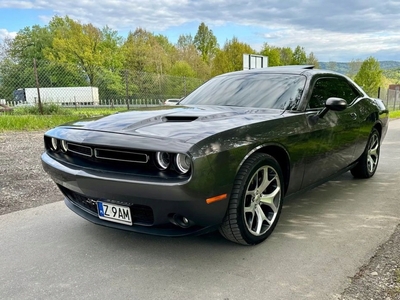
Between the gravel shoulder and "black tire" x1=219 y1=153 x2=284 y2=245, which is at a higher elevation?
"black tire" x1=219 y1=153 x2=284 y2=245

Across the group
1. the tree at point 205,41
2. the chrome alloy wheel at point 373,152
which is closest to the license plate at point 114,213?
the chrome alloy wheel at point 373,152

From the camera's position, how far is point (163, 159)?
240 centimetres

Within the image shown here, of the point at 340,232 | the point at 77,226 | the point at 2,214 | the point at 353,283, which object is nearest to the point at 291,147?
the point at 340,232

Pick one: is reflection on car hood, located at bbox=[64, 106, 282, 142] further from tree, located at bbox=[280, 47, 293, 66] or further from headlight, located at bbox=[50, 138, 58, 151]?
tree, located at bbox=[280, 47, 293, 66]

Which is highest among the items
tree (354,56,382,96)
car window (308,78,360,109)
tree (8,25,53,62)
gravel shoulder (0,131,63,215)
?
tree (8,25,53,62)

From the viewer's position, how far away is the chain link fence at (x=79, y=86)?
433 inches

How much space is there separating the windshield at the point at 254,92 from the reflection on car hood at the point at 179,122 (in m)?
0.28

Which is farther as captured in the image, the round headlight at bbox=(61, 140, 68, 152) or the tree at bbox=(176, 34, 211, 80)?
the tree at bbox=(176, 34, 211, 80)

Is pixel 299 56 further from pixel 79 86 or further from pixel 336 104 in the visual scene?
pixel 336 104

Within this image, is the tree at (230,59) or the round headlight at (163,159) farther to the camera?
the tree at (230,59)

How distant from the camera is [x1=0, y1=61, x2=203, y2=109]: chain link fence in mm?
10992

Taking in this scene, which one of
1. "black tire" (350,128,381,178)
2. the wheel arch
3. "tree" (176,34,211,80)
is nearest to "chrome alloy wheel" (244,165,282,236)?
the wheel arch

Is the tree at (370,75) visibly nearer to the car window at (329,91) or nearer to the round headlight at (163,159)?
the car window at (329,91)

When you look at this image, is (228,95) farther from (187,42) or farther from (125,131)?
(187,42)
